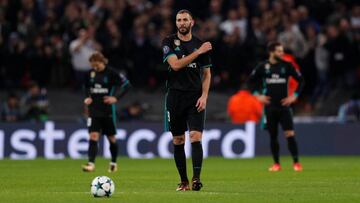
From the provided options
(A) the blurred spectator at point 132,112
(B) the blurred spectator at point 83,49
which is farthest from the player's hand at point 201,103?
(A) the blurred spectator at point 132,112

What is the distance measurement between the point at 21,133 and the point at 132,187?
11.9 m

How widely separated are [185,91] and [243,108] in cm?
1275

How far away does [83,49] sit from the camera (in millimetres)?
26359

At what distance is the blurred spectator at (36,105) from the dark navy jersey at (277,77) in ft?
26.6

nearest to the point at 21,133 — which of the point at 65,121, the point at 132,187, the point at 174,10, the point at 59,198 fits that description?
the point at 65,121

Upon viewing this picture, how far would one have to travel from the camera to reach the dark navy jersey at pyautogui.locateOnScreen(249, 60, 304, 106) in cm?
1980

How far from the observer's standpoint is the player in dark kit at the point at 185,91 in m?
13.3

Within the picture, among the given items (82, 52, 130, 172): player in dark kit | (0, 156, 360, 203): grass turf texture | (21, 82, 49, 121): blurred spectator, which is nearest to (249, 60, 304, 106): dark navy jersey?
(0, 156, 360, 203): grass turf texture

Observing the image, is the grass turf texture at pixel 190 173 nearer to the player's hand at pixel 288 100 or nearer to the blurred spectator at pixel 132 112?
the player's hand at pixel 288 100

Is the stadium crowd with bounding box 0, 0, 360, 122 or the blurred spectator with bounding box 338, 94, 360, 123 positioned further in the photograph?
the stadium crowd with bounding box 0, 0, 360, 122

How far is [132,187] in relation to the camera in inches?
561

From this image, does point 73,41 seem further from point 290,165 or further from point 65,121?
point 290,165

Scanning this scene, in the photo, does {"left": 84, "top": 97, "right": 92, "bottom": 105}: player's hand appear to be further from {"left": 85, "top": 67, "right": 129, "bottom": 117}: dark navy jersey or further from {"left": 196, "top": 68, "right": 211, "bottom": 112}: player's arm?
{"left": 196, "top": 68, "right": 211, "bottom": 112}: player's arm

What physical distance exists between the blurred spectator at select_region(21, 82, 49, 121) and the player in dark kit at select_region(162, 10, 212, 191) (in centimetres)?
1306
